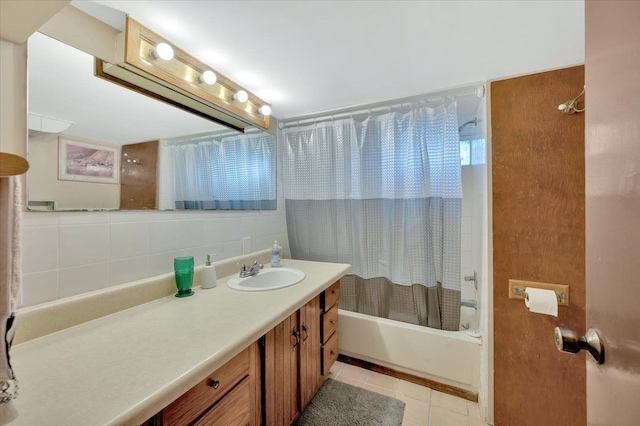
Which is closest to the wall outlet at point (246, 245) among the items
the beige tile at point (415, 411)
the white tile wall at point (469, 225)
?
the beige tile at point (415, 411)

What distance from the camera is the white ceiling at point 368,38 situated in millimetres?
926

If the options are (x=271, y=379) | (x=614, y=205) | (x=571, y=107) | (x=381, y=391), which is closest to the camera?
(x=614, y=205)

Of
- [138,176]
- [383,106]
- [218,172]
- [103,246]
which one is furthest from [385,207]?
[103,246]

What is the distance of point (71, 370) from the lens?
2.11 feet

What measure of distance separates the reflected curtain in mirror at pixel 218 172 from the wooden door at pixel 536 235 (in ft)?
5.14

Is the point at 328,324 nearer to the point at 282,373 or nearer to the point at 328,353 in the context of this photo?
the point at 328,353

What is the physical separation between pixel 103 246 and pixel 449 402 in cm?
211

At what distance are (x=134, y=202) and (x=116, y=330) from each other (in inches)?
20.7

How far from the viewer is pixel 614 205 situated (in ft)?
1.39

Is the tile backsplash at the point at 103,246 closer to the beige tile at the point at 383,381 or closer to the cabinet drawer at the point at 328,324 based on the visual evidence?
the cabinet drawer at the point at 328,324

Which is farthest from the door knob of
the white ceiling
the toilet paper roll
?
the white ceiling

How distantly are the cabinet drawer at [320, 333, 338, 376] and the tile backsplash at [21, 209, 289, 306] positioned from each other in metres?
0.91

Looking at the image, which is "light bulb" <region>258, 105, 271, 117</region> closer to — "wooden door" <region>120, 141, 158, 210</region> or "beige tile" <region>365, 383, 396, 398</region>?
"wooden door" <region>120, 141, 158, 210</region>

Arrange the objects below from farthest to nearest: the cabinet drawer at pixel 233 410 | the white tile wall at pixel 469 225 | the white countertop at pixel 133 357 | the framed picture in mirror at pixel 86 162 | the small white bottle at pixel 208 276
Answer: the white tile wall at pixel 469 225 → the small white bottle at pixel 208 276 → the framed picture in mirror at pixel 86 162 → the cabinet drawer at pixel 233 410 → the white countertop at pixel 133 357
